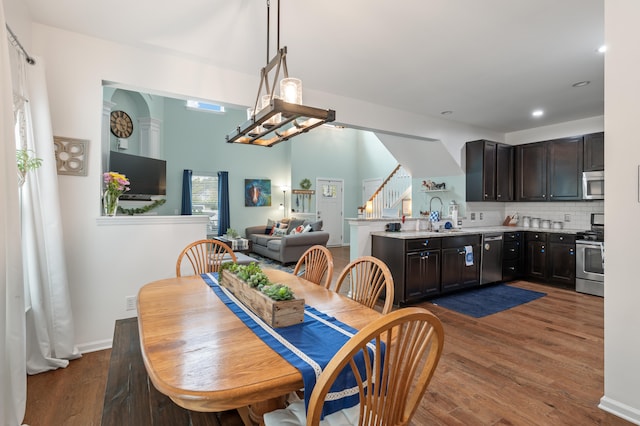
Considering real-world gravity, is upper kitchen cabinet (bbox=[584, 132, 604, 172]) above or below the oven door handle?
above

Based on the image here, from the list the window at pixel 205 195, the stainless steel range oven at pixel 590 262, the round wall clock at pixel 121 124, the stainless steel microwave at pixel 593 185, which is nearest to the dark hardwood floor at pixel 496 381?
the stainless steel range oven at pixel 590 262

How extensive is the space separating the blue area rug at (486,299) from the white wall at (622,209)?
5.70 feet

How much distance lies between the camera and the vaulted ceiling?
7.47 feet

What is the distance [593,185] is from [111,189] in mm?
6202

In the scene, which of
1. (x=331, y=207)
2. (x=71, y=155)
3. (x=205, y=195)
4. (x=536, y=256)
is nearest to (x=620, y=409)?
(x=536, y=256)

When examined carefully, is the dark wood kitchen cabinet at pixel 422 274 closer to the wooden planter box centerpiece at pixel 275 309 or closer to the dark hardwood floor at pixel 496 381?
the dark hardwood floor at pixel 496 381

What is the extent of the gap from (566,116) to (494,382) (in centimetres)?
465

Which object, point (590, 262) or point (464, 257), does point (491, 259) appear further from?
point (590, 262)

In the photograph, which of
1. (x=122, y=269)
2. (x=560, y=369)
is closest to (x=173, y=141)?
(x=122, y=269)

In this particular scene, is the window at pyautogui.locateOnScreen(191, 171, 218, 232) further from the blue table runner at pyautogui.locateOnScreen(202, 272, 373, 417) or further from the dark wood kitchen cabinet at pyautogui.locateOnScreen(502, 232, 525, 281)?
the blue table runner at pyautogui.locateOnScreen(202, 272, 373, 417)

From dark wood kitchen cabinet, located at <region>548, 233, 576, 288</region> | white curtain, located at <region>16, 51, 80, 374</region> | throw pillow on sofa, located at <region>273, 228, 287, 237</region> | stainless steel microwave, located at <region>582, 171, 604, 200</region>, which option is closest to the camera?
white curtain, located at <region>16, 51, 80, 374</region>

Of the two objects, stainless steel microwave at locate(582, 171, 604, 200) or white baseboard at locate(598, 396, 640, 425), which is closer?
white baseboard at locate(598, 396, 640, 425)

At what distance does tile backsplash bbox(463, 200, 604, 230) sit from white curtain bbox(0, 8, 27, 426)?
5.61 m

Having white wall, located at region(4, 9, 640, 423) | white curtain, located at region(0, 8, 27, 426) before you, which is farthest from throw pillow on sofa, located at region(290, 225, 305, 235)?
white curtain, located at region(0, 8, 27, 426)
